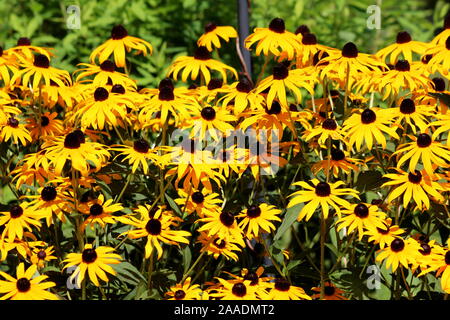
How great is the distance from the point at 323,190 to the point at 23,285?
968 mm

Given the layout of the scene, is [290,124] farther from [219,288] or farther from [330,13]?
[330,13]

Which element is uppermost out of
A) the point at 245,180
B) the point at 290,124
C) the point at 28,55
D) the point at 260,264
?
the point at 28,55

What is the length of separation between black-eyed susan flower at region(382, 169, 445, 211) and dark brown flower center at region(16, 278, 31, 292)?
1.16m

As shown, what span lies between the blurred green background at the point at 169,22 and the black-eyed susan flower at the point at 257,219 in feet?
6.32

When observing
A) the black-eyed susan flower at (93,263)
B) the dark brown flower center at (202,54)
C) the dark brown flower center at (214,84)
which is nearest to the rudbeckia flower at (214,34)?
the dark brown flower center at (202,54)

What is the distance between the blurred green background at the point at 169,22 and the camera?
453 centimetres

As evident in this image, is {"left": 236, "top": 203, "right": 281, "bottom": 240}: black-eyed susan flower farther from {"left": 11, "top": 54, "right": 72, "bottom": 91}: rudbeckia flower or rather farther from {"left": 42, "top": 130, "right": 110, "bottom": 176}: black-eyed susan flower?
{"left": 11, "top": 54, "right": 72, "bottom": 91}: rudbeckia flower

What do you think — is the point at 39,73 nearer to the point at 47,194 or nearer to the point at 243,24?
the point at 47,194

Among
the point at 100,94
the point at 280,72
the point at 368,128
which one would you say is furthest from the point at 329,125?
the point at 100,94

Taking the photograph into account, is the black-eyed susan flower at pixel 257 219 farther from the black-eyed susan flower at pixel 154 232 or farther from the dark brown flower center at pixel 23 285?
the dark brown flower center at pixel 23 285

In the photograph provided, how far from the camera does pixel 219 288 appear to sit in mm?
2463

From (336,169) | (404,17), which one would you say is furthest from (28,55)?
(404,17)
